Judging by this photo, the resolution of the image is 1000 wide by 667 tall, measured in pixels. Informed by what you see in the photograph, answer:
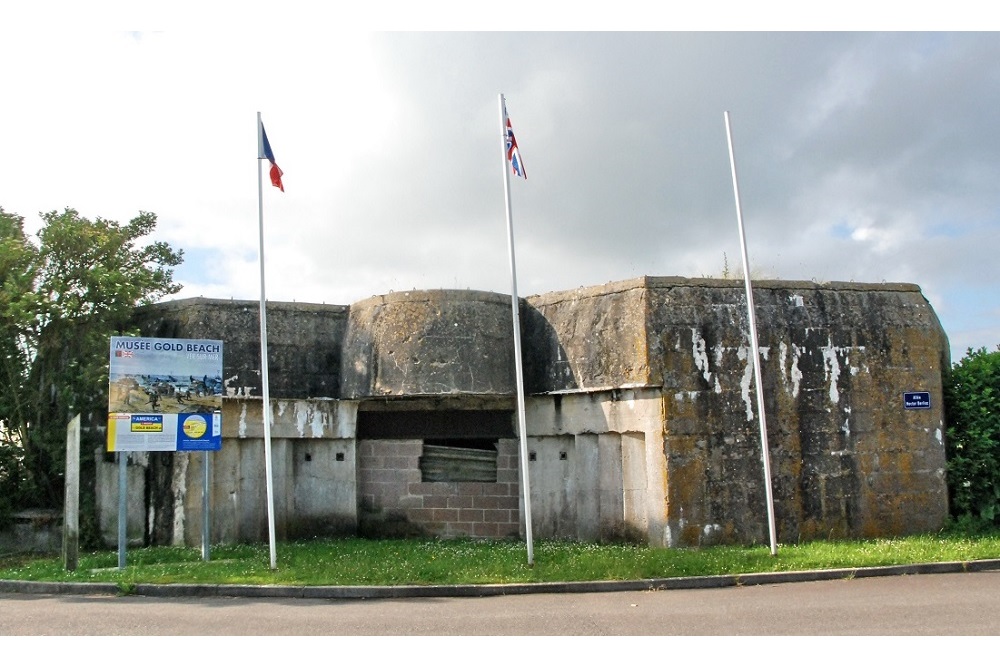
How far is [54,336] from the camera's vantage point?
1666cm

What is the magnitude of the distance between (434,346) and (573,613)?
699 cm

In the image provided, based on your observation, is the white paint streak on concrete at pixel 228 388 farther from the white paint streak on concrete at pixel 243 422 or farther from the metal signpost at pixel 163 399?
the metal signpost at pixel 163 399

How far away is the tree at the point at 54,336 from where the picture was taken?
1630 centimetres

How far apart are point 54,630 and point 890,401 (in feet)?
43.8

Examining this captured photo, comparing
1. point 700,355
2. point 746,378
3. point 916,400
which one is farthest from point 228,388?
point 916,400

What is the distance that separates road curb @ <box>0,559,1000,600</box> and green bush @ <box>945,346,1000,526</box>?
3.26 m

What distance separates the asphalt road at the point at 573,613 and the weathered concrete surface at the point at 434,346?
5303 mm

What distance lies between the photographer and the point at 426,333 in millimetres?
15898

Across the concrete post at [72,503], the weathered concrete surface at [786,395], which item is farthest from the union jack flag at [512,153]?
the concrete post at [72,503]

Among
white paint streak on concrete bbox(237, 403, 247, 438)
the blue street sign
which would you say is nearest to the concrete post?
white paint streak on concrete bbox(237, 403, 247, 438)

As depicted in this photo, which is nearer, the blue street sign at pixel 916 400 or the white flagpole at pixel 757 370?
the white flagpole at pixel 757 370

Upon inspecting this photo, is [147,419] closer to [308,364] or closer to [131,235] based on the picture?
[308,364]

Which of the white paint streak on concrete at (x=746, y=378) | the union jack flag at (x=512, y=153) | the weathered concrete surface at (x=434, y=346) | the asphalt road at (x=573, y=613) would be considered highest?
the union jack flag at (x=512, y=153)

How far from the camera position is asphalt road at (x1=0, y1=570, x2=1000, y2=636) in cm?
885
